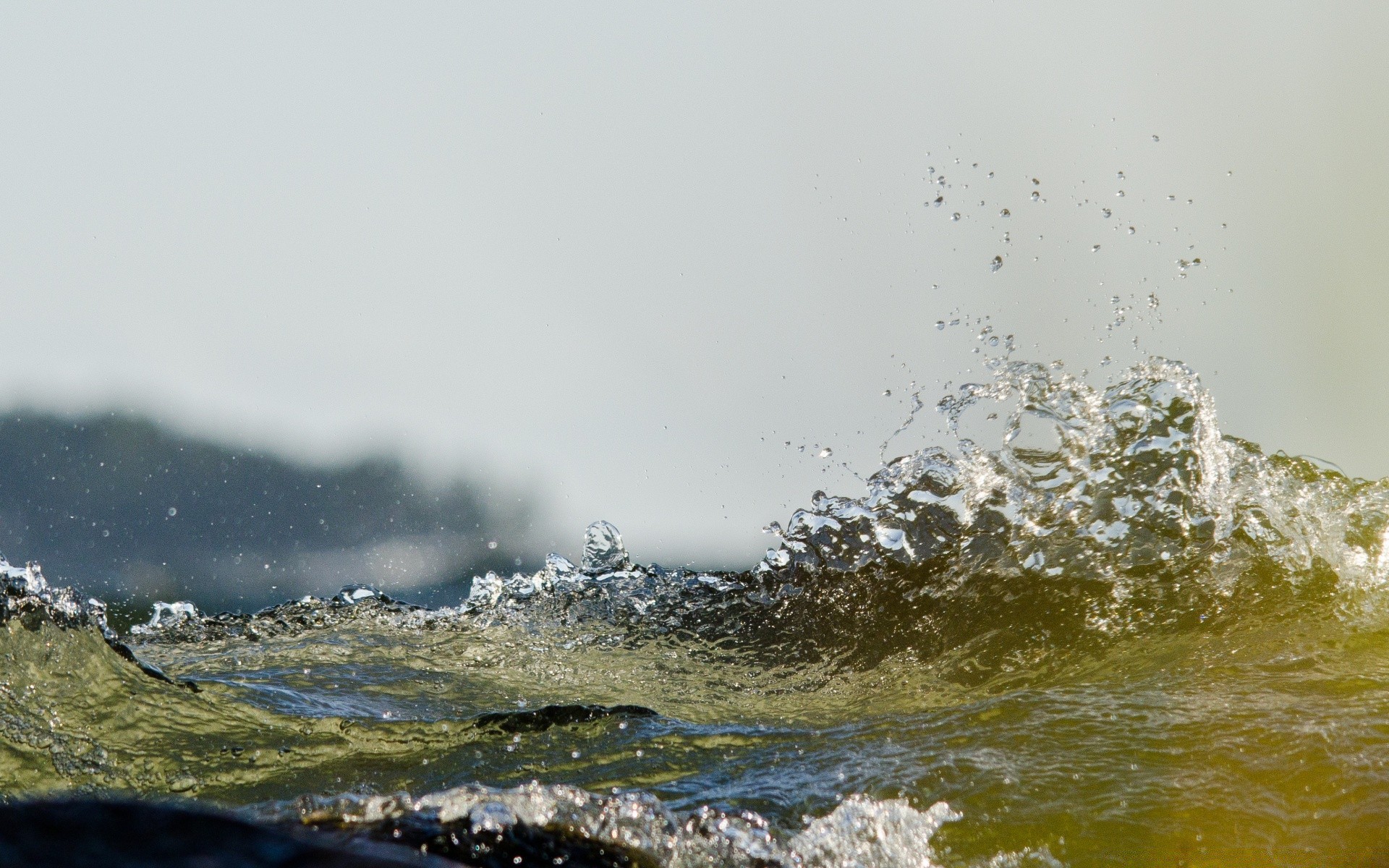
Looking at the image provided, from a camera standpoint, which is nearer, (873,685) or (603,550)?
(873,685)

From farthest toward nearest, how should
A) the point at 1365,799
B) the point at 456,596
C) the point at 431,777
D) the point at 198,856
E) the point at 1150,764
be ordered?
1. the point at 456,596
2. the point at 431,777
3. the point at 1150,764
4. the point at 1365,799
5. the point at 198,856

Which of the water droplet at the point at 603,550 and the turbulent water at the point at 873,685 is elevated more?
the water droplet at the point at 603,550

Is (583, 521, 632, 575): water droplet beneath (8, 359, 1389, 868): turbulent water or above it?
above

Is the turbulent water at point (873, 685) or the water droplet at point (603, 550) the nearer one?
the turbulent water at point (873, 685)

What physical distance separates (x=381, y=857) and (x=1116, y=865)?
4.73 feet

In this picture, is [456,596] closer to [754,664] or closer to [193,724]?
[754,664]

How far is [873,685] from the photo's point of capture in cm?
387

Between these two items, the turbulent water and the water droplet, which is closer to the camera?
the turbulent water

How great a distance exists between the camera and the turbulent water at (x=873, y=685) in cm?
202

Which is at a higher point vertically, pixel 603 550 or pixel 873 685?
pixel 603 550

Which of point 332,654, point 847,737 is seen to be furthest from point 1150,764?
point 332,654

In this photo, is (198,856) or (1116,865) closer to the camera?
(198,856)

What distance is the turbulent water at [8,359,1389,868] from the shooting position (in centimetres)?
202

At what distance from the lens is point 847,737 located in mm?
2895
